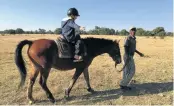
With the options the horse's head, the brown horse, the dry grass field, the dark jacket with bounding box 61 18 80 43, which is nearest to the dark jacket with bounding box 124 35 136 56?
the horse's head

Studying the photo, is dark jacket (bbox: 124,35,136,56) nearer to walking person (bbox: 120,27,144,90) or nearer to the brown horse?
walking person (bbox: 120,27,144,90)

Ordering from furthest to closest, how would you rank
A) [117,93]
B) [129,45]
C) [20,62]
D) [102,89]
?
[102,89] < [117,93] < [129,45] < [20,62]

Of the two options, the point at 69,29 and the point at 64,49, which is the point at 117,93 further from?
the point at 69,29

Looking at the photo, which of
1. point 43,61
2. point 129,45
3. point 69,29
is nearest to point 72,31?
A: point 69,29

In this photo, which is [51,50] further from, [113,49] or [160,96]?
[160,96]

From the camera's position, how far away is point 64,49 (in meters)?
7.70

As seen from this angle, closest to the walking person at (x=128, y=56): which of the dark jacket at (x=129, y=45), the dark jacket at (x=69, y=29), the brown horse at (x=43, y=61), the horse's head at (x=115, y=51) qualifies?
the dark jacket at (x=129, y=45)

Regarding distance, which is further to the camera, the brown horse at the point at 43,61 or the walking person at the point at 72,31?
the walking person at the point at 72,31

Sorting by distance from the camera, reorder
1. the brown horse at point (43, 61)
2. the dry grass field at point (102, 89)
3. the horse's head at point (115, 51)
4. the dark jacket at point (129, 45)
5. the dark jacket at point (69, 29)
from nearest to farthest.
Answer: the brown horse at point (43, 61), the dark jacket at point (69, 29), the dry grass field at point (102, 89), the dark jacket at point (129, 45), the horse's head at point (115, 51)

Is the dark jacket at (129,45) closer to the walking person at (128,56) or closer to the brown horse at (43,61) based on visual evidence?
the walking person at (128,56)

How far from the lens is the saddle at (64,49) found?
770cm

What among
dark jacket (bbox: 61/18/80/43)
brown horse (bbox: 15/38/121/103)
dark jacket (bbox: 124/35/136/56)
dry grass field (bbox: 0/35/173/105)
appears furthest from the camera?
dark jacket (bbox: 124/35/136/56)

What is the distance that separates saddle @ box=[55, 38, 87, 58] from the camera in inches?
303

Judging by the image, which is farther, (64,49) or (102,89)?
(102,89)
